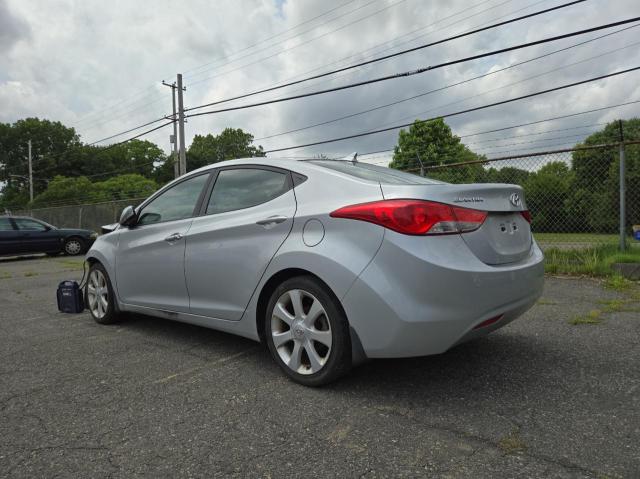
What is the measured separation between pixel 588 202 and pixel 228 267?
7.91 m

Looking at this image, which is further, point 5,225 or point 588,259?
point 5,225

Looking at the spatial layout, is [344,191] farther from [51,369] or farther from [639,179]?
[639,179]

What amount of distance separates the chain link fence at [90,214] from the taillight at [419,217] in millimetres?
15337

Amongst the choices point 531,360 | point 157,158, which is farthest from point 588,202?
point 157,158

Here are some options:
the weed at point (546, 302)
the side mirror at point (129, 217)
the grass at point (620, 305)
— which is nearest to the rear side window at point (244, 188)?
the side mirror at point (129, 217)

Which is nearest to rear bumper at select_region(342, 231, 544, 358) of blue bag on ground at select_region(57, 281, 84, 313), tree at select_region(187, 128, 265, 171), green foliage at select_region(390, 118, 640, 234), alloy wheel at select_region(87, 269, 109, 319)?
alloy wheel at select_region(87, 269, 109, 319)

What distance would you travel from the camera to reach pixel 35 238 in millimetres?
14047

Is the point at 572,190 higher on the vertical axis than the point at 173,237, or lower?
higher

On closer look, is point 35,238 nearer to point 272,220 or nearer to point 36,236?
point 36,236

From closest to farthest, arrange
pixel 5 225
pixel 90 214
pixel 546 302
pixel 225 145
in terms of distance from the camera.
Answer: pixel 546 302 < pixel 5 225 < pixel 90 214 < pixel 225 145

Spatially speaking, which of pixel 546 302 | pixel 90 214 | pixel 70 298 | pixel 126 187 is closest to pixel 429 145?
pixel 90 214

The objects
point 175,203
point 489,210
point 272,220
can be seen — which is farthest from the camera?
point 175,203

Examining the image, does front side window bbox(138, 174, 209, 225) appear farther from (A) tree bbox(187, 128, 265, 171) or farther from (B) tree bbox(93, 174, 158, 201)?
(A) tree bbox(187, 128, 265, 171)

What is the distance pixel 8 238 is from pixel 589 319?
14865 millimetres
